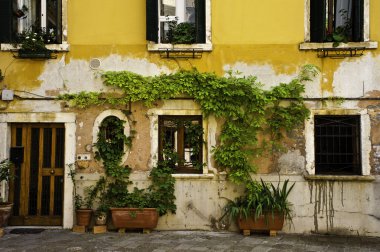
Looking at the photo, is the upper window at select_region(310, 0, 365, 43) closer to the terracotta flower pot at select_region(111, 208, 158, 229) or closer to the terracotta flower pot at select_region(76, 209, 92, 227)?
the terracotta flower pot at select_region(111, 208, 158, 229)

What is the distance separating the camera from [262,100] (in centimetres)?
831

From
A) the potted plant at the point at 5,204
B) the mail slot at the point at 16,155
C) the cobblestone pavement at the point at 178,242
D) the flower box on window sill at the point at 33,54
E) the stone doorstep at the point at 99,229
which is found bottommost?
the cobblestone pavement at the point at 178,242

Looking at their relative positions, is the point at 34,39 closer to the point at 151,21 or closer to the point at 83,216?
the point at 151,21

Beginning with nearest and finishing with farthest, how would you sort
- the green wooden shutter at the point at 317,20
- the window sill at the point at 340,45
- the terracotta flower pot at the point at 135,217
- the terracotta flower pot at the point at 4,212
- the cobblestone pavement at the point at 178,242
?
the cobblestone pavement at the point at 178,242 < the terracotta flower pot at the point at 4,212 < the terracotta flower pot at the point at 135,217 < the window sill at the point at 340,45 < the green wooden shutter at the point at 317,20

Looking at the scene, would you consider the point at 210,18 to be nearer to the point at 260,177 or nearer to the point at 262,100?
the point at 262,100

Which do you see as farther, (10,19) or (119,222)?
(10,19)

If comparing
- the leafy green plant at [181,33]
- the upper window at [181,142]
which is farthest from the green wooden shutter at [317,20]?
the upper window at [181,142]

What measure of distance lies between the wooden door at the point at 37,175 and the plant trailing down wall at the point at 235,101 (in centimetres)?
112

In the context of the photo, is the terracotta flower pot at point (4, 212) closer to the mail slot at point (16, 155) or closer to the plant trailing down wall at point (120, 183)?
the mail slot at point (16, 155)

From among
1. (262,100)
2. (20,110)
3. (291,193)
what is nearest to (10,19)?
(20,110)

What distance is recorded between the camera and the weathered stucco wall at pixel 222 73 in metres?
8.27

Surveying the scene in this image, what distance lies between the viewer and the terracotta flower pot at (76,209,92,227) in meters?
8.19

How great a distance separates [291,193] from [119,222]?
11.8 feet

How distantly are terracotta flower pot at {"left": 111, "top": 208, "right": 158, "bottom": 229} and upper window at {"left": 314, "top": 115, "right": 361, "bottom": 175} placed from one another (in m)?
3.57
